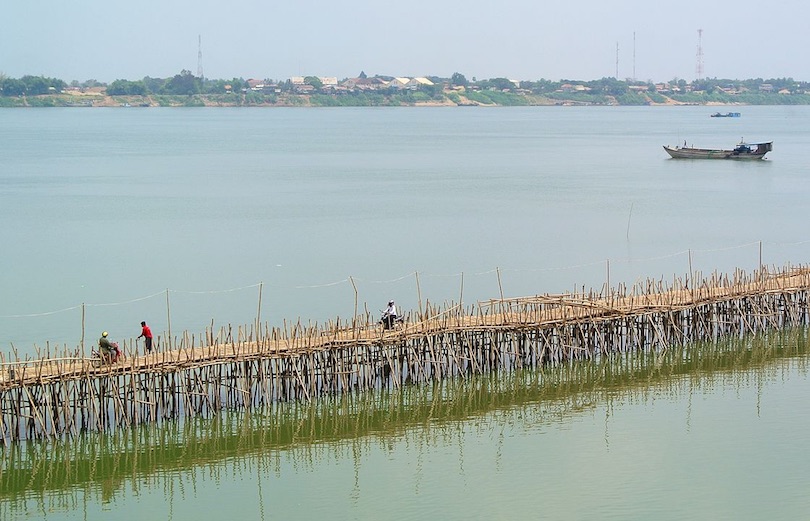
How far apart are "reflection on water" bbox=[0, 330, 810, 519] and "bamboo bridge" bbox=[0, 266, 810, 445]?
1.18 feet

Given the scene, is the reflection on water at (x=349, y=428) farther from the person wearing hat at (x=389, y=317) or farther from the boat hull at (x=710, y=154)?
the boat hull at (x=710, y=154)

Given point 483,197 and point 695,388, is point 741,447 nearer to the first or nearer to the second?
point 695,388

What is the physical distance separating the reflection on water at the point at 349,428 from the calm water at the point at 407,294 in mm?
62

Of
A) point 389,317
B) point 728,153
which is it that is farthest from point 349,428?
point 728,153

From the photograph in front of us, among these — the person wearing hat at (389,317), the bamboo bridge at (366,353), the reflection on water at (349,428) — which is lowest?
the reflection on water at (349,428)

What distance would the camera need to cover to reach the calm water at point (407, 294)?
19938 mm

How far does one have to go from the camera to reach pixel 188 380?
22.3 meters

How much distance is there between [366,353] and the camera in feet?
80.8

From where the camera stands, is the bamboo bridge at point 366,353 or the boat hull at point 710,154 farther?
the boat hull at point 710,154

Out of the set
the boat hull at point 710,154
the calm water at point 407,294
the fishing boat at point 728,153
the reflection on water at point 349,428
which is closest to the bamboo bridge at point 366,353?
the reflection on water at point 349,428

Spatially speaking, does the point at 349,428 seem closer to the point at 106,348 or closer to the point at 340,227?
the point at 106,348

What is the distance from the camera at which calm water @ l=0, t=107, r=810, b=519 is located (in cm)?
1994

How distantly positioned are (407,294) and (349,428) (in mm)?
12610

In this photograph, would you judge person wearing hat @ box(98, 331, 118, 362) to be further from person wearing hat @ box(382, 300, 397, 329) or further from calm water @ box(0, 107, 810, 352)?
calm water @ box(0, 107, 810, 352)
